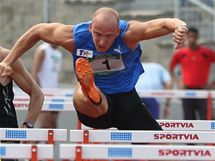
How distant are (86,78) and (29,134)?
668 mm

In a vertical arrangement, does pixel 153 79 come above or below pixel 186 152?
below

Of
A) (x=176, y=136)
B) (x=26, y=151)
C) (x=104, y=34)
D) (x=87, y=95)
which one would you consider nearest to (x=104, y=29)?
(x=104, y=34)

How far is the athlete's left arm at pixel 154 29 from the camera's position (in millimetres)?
6367

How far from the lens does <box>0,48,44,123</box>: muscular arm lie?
Answer: 23.1 feet

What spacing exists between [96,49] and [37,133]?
1.03 metres

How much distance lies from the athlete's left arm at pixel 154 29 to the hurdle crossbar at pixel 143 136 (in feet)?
2.05

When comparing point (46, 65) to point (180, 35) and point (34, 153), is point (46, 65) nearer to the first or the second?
point (180, 35)

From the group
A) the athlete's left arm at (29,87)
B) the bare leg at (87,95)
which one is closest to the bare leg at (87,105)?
the bare leg at (87,95)

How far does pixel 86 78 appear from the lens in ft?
21.4

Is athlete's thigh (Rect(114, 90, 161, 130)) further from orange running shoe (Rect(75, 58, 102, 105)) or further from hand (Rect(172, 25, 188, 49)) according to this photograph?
hand (Rect(172, 25, 188, 49))

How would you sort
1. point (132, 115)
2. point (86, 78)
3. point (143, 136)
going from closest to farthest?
point (143, 136) < point (86, 78) < point (132, 115)

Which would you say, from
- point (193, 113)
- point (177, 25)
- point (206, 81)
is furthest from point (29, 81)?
point (206, 81)

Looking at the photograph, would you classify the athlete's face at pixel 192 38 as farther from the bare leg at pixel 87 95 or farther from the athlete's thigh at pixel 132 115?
the bare leg at pixel 87 95

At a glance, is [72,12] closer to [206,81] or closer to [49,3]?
[49,3]
